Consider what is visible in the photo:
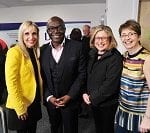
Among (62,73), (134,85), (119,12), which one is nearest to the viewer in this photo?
(134,85)

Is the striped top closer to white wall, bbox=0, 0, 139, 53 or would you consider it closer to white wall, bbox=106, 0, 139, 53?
white wall, bbox=106, 0, 139, 53

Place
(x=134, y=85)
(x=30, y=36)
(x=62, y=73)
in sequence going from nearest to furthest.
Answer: (x=134, y=85), (x=30, y=36), (x=62, y=73)

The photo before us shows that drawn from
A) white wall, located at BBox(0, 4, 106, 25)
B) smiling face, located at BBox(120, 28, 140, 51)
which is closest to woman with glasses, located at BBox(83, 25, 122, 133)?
smiling face, located at BBox(120, 28, 140, 51)

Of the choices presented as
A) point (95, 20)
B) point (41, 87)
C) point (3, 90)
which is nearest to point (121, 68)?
point (41, 87)

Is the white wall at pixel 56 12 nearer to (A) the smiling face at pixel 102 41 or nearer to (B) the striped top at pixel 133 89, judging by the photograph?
(A) the smiling face at pixel 102 41

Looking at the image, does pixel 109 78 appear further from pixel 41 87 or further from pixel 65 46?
pixel 41 87

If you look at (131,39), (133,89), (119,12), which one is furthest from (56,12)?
(133,89)

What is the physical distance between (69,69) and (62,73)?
7cm

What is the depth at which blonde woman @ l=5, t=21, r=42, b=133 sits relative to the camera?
2.02m

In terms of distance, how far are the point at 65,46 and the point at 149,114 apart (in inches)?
37.1

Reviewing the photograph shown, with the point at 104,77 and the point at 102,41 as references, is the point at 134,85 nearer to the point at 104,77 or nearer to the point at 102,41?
the point at 104,77

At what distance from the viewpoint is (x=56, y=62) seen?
86.7 inches

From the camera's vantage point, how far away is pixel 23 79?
82.0 inches

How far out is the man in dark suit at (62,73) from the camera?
218 centimetres
